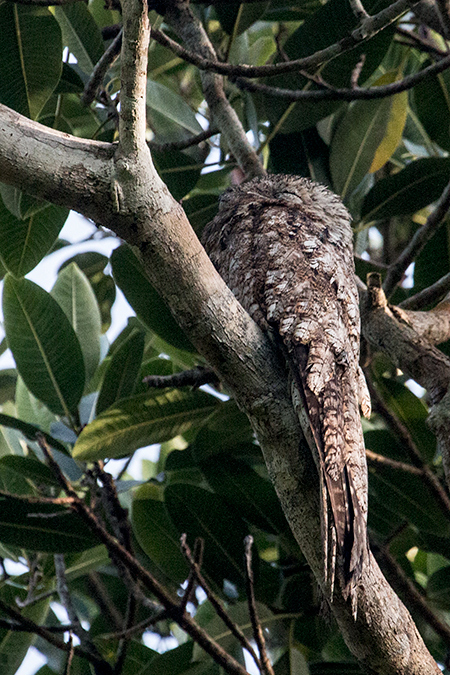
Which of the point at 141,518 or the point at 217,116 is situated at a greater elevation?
the point at 217,116

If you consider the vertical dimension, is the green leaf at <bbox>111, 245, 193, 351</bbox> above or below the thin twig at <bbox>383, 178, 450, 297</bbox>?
above

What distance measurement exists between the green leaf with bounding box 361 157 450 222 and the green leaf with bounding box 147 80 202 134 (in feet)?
3.35

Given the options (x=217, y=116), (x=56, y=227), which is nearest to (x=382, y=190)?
(x=217, y=116)

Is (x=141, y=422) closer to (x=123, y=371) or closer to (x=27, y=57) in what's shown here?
(x=123, y=371)

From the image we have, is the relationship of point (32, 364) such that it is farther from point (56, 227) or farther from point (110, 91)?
point (110, 91)

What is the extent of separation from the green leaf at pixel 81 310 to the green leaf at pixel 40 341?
16.6 inches

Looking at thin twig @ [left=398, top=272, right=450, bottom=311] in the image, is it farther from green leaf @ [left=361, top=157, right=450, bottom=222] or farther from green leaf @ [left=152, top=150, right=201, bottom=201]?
green leaf @ [left=152, top=150, right=201, bottom=201]

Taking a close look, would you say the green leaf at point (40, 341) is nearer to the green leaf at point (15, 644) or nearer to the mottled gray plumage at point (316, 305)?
the mottled gray plumage at point (316, 305)

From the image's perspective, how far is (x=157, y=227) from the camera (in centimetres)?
172

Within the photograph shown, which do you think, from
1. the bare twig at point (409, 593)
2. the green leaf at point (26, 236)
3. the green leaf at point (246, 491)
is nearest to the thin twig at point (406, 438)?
the bare twig at point (409, 593)

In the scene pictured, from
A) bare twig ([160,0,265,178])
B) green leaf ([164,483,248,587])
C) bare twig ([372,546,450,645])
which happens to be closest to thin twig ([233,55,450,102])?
bare twig ([160,0,265,178])

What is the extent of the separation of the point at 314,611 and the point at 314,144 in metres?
2.26

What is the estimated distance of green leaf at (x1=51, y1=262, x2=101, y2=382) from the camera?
336 cm

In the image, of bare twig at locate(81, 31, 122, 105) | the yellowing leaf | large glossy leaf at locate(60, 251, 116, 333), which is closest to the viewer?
bare twig at locate(81, 31, 122, 105)
